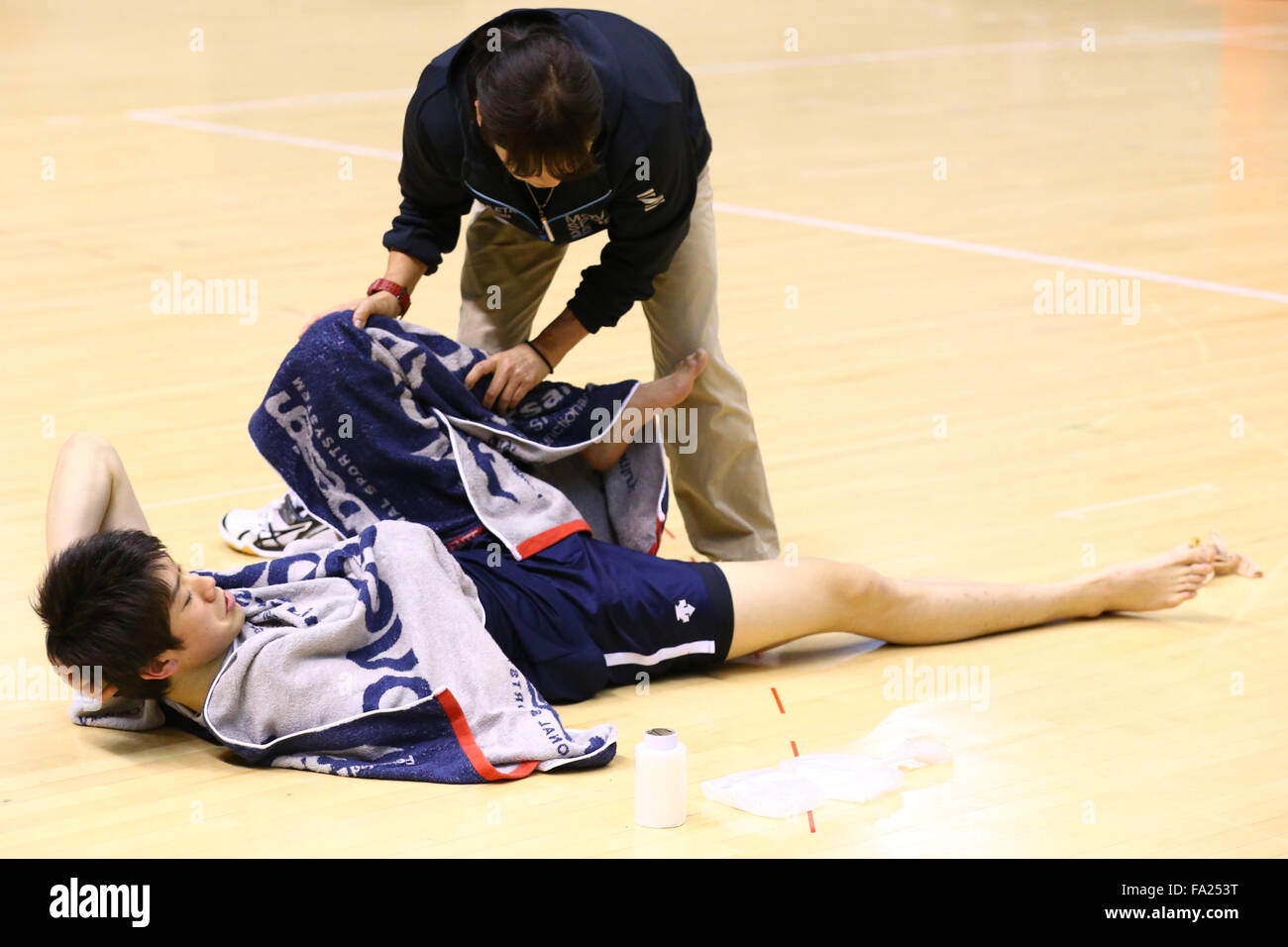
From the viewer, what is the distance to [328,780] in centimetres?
300

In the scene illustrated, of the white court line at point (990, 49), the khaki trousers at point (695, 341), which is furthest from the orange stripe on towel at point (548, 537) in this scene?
the white court line at point (990, 49)

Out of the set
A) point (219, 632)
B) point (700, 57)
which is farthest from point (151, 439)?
point (700, 57)

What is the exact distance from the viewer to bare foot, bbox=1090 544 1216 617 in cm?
367

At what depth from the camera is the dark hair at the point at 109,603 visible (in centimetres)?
290

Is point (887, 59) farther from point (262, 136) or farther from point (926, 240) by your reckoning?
point (926, 240)

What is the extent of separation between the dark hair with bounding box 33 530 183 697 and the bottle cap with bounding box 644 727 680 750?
2.34 feet

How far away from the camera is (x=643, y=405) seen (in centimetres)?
378

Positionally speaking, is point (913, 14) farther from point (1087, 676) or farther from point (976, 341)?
point (1087, 676)

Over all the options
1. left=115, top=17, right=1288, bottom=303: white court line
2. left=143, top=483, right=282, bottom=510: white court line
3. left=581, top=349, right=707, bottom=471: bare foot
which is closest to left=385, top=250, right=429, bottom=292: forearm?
left=581, top=349, right=707, bottom=471: bare foot

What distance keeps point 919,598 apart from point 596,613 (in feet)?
2.05

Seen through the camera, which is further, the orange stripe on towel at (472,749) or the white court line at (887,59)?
the white court line at (887,59)

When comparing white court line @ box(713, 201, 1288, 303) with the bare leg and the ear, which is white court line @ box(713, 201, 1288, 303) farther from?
the ear

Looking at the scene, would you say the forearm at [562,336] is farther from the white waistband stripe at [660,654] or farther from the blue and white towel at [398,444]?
the white waistband stripe at [660,654]

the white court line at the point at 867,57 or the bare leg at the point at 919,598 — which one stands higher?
the white court line at the point at 867,57
